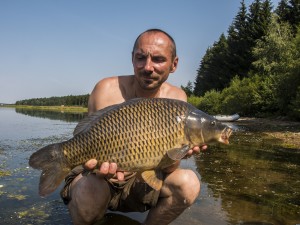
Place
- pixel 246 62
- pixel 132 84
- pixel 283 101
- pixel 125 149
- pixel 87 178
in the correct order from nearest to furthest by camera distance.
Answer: pixel 125 149, pixel 87 178, pixel 132 84, pixel 283 101, pixel 246 62

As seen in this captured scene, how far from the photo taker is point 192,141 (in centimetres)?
307

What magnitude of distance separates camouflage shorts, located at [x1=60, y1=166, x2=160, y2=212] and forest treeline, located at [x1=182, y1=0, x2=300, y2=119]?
22.6m

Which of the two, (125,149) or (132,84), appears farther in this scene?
(132,84)

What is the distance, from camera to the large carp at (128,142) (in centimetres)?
289

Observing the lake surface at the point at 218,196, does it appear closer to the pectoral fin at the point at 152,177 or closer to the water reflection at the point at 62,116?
the pectoral fin at the point at 152,177

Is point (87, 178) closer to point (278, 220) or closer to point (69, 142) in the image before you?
point (69, 142)

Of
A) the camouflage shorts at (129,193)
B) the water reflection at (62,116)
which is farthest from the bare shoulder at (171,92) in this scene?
the water reflection at (62,116)

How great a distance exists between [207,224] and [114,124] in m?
1.90

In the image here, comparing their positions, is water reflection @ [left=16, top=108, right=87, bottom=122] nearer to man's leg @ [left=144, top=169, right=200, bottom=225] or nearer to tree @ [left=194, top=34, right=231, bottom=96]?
tree @ [left=194, top=34, right=231, bottom=96]

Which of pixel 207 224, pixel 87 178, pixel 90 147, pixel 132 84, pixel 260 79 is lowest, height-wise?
pixel 207 224

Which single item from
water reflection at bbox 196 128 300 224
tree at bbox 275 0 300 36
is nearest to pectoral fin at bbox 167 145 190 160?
water reflection at bbox 196 128 300 224

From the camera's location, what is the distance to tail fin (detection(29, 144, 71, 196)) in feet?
9.65

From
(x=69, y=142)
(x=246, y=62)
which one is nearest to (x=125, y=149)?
(x=69, y=142)

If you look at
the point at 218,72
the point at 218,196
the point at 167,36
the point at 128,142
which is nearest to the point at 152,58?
the point at 167,36
